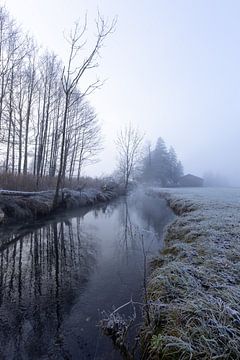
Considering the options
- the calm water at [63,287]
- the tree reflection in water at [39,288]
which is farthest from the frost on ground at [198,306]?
the tree reflection in water at [39,288]

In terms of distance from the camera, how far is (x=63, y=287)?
5180mm

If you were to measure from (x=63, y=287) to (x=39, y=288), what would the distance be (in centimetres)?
44

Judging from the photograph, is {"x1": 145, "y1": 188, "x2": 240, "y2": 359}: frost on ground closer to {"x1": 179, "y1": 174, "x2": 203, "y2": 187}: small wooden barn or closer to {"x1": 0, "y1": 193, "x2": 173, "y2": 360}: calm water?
{"x1": 0, "y1": 193, "x2": 173, "y2": 360}: calm water

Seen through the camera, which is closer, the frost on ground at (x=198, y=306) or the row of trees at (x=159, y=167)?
the frost on ground at (x=198, y=306)

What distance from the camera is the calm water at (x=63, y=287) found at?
136 inches

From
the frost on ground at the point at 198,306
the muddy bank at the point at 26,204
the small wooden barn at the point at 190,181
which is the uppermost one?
the small wooden barn at the point at 190,181

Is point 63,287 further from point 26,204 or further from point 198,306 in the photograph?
point 26,204

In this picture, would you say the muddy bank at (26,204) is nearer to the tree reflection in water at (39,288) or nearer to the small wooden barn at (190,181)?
the tree reflection in water at (39,288)

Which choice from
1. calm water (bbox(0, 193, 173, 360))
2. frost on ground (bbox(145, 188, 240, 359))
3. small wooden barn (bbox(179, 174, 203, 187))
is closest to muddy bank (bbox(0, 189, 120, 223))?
calm water (bbox(0, 193, 173, 360))

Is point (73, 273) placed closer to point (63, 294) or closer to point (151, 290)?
point (63, 294)

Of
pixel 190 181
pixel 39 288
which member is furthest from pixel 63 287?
pixel 190 181

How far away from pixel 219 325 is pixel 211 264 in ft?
6.58

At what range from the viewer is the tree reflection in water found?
11.3ft

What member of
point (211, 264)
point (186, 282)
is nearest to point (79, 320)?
point (186, 282)
